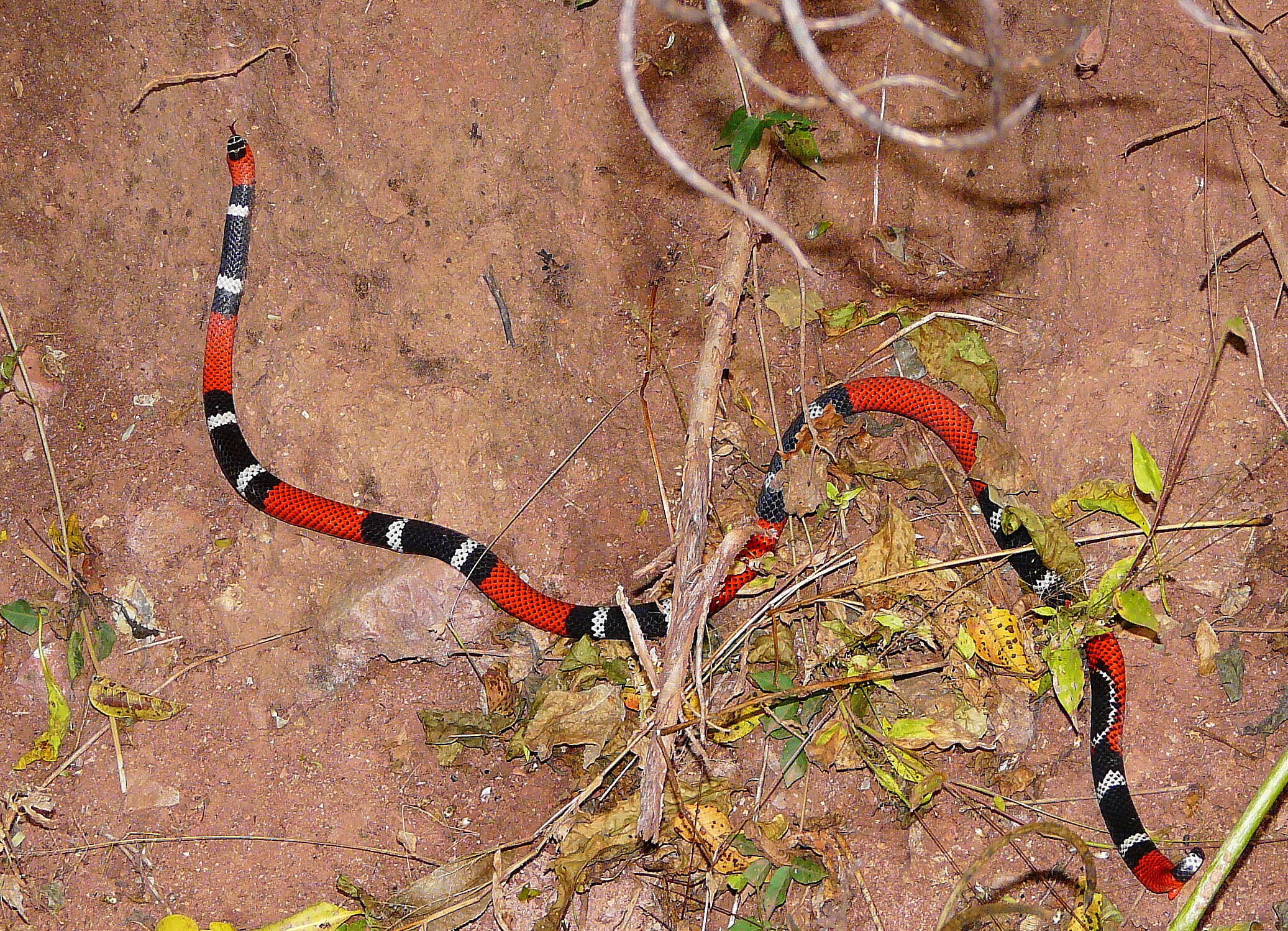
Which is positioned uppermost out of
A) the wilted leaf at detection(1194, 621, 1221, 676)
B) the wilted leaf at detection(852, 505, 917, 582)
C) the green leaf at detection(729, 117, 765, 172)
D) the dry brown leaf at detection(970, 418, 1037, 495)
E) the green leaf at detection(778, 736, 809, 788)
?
the green leaf at detection(729, 117, 765, 172)

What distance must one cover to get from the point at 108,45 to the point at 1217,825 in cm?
515

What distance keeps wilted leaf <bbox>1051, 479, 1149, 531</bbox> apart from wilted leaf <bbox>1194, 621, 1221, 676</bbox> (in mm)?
429

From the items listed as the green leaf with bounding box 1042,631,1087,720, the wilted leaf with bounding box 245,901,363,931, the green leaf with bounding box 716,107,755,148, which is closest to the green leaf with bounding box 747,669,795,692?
the green leaf with bounding box 1042,631,1087,720

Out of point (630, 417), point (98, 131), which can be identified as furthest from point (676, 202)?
point (98, 131)

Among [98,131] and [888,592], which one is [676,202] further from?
[98,131]

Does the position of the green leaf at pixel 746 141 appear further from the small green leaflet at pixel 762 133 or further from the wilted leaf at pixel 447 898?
the wilted leaf at pixel 447 898

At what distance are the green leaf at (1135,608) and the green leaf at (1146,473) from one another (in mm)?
379

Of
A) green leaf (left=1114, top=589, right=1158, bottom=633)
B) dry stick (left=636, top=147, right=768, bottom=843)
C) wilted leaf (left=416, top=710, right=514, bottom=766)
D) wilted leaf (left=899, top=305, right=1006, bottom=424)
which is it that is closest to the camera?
dry stick (left=636, top=147, right=768, bottom=843)

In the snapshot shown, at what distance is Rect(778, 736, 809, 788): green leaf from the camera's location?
10.9ft

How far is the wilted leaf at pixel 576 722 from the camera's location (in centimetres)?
341

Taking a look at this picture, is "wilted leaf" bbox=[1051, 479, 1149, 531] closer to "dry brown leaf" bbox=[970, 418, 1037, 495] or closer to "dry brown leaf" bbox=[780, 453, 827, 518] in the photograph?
"dry brown leaf" bbox=[970, 418, 1037, 495]

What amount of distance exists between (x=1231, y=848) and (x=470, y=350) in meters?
3.12

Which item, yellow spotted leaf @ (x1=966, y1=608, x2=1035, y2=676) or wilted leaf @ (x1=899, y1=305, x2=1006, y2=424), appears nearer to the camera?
yellow spotted leaf @ (x1=966, y1=608, x2=1035, y2=676)

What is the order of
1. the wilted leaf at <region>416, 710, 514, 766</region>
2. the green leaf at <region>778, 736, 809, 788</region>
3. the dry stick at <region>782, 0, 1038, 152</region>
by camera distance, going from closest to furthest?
the dry stick at <region>782, 0, 1038, 152</region>
the green leaf at <region>778, 736, 809, 788</region>
the wilted leaf at <region>416, 710, 514, 766</region>
